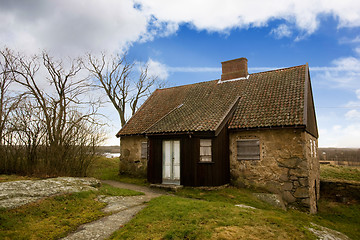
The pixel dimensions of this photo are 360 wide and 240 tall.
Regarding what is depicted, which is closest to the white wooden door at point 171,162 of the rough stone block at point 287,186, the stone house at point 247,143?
the stone house at point 247,143

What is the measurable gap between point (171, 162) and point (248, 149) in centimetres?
411

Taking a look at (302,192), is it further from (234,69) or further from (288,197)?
(234,69)

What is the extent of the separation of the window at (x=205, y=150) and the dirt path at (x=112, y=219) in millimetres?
3901

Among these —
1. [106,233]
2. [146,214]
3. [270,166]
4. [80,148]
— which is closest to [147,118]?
[80,148]

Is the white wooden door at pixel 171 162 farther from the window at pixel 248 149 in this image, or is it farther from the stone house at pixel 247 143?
the window at pixel 248 149

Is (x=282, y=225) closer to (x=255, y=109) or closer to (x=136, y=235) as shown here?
(x=136, y=235)

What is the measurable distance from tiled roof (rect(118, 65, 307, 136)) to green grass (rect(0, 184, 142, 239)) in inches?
235

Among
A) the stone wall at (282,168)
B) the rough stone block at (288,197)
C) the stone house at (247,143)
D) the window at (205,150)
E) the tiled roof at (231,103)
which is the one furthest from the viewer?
the tiled roof at (231,103)

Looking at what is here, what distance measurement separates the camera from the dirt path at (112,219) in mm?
5723

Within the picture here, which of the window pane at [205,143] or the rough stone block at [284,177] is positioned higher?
the window pane at [205,143]

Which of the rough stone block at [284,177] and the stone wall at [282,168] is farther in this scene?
the rough stone block at [284,177]

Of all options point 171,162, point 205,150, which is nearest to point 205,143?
point 205,150

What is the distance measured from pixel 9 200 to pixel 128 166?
995cm

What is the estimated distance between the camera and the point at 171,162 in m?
12.9
